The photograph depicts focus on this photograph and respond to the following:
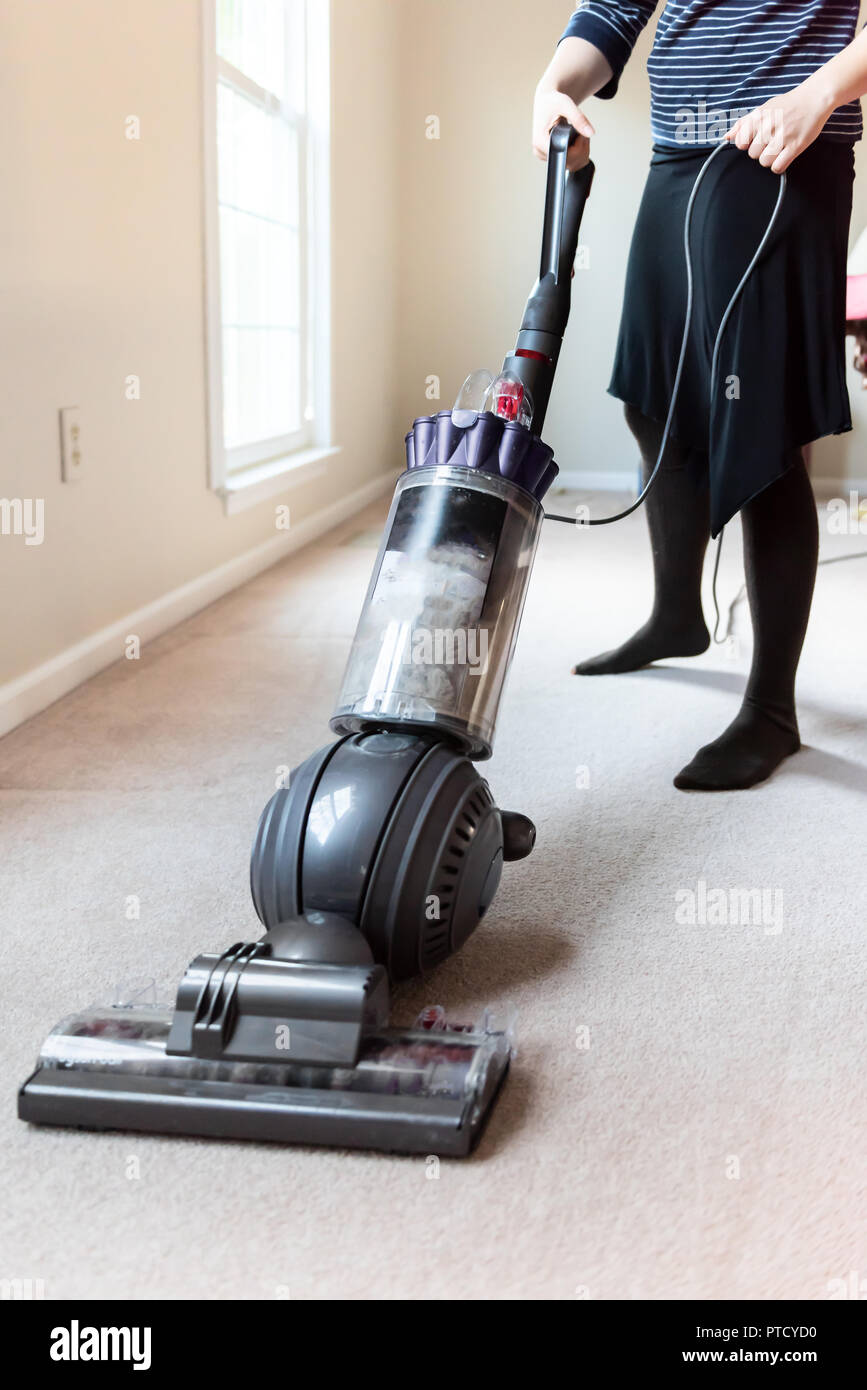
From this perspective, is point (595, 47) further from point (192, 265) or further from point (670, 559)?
point (192, 265)

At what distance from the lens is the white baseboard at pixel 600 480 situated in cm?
427

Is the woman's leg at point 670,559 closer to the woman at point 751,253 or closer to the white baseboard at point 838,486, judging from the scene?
the woman at point 751,253

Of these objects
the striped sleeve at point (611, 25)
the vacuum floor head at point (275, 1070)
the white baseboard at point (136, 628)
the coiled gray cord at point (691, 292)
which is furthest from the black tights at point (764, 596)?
the white baseboard at point (136, 628)

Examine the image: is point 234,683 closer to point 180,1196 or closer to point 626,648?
point 626,648

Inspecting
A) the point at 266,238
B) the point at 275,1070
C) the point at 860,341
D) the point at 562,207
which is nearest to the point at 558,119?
the point at 562,207

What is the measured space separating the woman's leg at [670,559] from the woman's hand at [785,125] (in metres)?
0.43

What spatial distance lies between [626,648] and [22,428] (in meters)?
0.96

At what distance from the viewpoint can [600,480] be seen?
4.27 metres

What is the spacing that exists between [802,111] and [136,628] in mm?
1318

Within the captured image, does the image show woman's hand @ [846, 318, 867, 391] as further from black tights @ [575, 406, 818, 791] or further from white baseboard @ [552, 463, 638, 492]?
black tights @ [575, 406, 818, 791]

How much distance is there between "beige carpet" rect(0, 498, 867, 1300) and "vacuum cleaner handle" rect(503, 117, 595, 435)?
0.49 m

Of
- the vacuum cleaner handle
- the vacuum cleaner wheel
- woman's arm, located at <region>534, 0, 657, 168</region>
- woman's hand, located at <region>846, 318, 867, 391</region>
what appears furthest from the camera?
woman's hand, located at <region>846, 318, 867, 391</region>

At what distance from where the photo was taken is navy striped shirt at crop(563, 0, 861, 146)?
1.38 meters

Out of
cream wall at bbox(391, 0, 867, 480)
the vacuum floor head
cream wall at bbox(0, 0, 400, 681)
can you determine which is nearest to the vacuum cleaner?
the vacuum floor head
